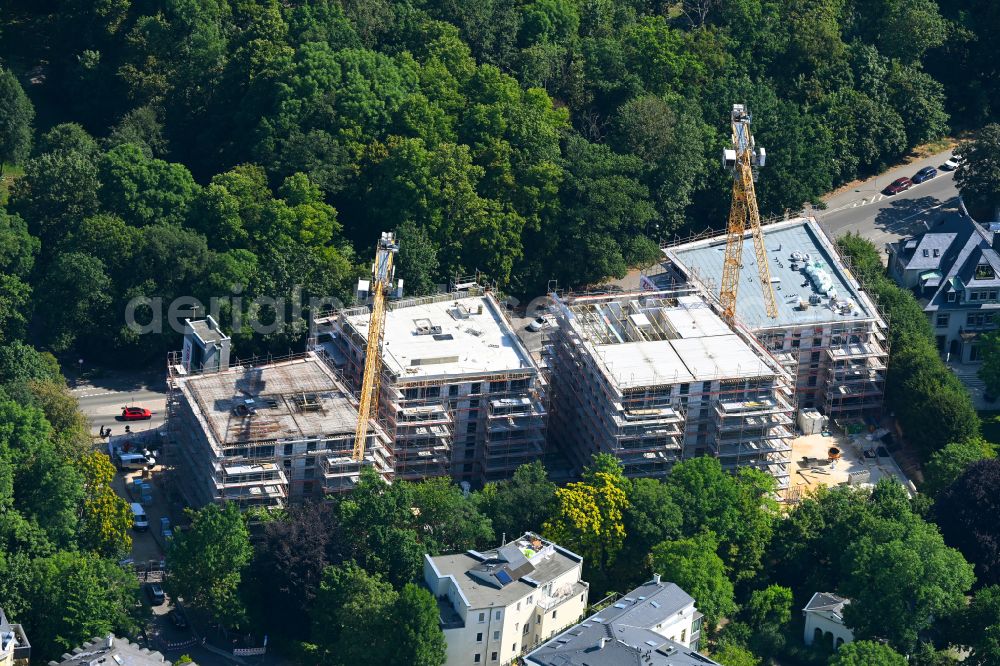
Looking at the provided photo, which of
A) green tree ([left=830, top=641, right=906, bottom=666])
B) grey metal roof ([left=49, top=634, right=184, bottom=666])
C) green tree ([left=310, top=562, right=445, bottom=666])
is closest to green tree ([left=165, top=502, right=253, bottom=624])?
green tree ([left=310, top=562, right=445, bottom=666])

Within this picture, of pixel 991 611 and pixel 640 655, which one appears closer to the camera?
pixel 640 655

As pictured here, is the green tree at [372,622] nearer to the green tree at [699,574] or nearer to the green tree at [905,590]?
the green tree at [699,574]

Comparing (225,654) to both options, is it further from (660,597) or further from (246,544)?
(660,597)

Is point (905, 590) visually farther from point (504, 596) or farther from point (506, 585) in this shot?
point (504, 596)

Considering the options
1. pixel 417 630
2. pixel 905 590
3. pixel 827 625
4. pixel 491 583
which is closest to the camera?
pixel 417 630

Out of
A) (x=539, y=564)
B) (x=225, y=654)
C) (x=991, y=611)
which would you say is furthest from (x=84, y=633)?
(x=991, y=611)

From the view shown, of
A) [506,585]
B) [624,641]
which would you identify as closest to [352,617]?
[506,585]
